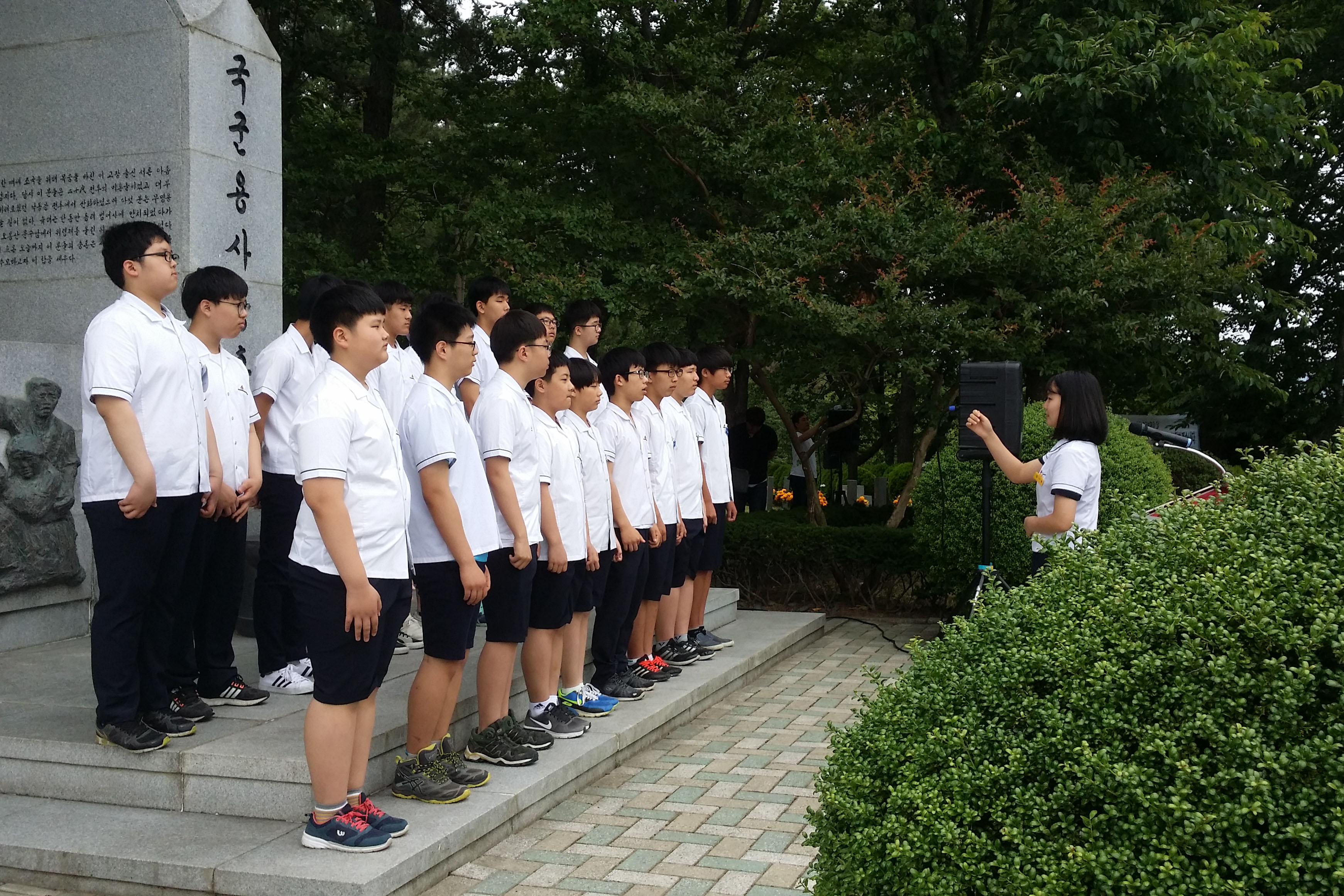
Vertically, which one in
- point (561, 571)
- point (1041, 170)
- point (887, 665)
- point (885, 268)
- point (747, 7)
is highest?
point (747, 7)

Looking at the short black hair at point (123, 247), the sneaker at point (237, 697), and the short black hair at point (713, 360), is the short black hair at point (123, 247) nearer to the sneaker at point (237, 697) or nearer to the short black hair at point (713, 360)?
the sneaker at point (237, 697)

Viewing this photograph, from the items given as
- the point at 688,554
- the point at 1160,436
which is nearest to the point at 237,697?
the point at 688,554

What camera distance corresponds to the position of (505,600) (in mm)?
4676

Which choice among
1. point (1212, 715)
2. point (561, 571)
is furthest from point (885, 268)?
point (1212, 715)

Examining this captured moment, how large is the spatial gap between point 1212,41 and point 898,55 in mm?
3430

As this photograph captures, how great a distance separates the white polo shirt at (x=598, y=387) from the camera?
5703mm

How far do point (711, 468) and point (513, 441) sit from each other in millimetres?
2856

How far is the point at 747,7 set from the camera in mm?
12672

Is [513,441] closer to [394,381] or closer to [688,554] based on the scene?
[394,381]

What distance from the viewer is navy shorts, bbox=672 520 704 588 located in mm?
6883

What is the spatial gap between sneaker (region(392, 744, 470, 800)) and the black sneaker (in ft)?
2.54

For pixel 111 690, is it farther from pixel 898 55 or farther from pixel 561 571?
pixel 898 55

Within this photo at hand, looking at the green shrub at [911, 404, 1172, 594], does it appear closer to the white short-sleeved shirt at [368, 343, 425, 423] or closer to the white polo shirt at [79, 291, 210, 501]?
the white short-sleeved shirt at [368, 343, 425, 423]

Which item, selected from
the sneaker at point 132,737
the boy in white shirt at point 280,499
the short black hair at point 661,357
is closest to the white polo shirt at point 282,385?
the boy in white shirt at point 280,499
